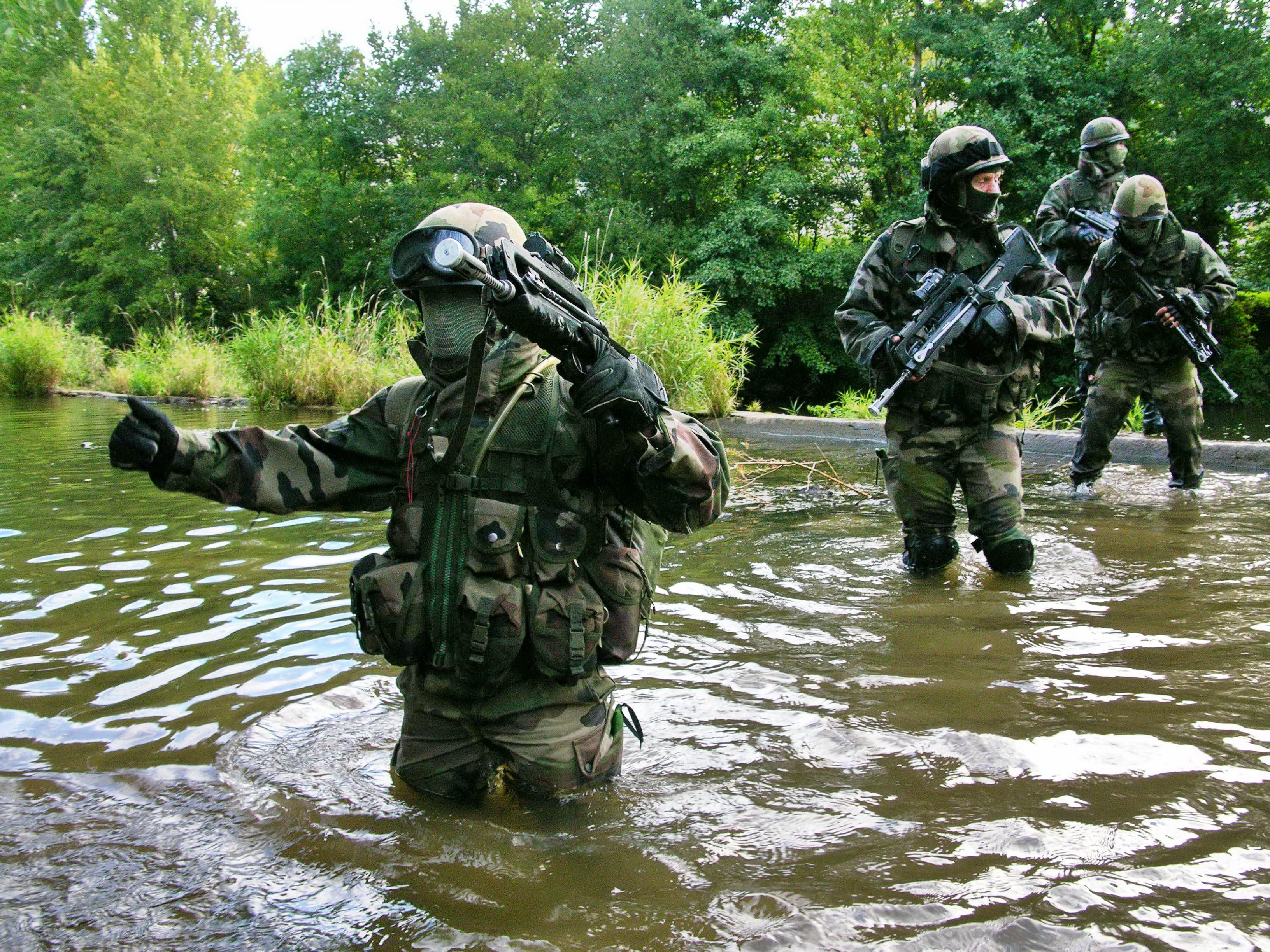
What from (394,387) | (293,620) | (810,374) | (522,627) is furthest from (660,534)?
(810,374)

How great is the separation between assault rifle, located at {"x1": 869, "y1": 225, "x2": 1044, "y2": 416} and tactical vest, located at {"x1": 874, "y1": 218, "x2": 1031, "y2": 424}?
7cm

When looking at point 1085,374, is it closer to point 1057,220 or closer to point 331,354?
point 1057,220

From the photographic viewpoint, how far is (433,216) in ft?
8.82

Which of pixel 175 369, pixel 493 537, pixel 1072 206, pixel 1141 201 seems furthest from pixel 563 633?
pixel 175 369

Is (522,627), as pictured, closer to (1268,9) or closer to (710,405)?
(710,405)

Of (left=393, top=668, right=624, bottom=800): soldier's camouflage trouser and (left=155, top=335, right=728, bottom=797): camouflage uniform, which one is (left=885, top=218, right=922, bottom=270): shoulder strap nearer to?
(left=155, top=335, right=728, bottom=797): camouflage uniform

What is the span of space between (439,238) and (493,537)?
0.76 meters

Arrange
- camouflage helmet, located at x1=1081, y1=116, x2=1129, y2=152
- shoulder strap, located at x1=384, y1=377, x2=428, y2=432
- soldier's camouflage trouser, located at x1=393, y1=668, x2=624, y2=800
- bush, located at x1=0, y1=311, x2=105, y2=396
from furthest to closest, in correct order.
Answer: bush, located at x1=0, y1=311, x2=105, y2=396 < camouflage helmet, located at x1=1081, y1=116, x2=1129, y2=152 < shoulder strap, located at x1=384, y1=377, x2=428, y2=432 < soldier's camouflage trouser, located at x1=393, y1=668, x2=624, y2=800

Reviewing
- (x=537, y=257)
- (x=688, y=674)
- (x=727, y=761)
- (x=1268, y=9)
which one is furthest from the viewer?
(x=1268, y=9)

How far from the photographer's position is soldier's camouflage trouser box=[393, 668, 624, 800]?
8.59 feet

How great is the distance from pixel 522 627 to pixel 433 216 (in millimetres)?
1096

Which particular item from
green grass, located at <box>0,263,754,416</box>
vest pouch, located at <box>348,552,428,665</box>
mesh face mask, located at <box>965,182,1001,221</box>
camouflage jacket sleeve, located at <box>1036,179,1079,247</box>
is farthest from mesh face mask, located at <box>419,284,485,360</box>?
green grass, located at <box>0,263,754,416</box>

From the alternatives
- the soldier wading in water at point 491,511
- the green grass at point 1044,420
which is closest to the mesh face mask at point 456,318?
the soldier wading in water at point 491,511

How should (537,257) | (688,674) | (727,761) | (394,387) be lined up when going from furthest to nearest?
(688,674)
(727,761)
(394,387)
(537,257)
